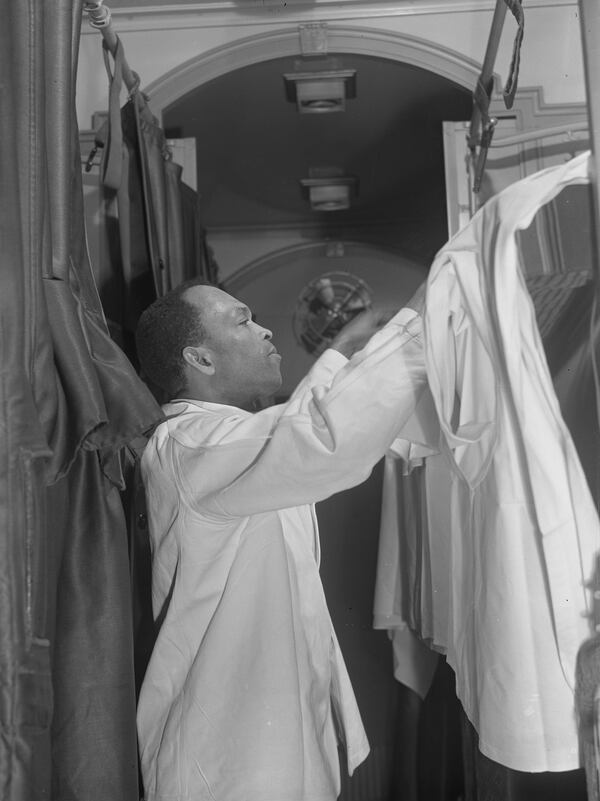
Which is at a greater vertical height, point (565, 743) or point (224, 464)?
point (224, 464)

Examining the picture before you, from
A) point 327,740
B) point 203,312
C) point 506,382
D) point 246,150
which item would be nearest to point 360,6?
point 246,150

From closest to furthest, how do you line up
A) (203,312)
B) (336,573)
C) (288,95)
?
(203,312)
(336,573)
(288,95)

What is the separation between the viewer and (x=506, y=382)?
800 millimetres

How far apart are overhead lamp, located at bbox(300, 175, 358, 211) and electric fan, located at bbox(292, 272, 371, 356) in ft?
0.59

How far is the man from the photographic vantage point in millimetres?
871

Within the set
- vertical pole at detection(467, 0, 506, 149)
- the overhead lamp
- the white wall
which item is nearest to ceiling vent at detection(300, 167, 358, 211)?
the overhead lamp

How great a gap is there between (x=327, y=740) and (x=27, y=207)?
658 mm

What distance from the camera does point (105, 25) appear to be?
1.32m

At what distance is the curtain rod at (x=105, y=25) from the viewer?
4.16 ft

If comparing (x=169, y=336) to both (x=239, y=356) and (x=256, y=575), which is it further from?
(x=256, y=575)

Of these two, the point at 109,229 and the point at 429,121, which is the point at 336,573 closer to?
the point at 109,229

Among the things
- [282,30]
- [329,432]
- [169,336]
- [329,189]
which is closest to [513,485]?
[329,432]

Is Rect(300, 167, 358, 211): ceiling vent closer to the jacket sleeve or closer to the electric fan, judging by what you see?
the electric fan

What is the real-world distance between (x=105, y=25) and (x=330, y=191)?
791 millimetres
